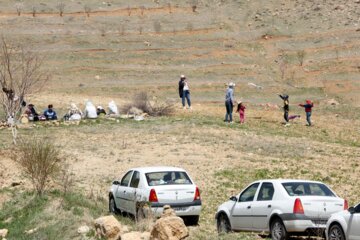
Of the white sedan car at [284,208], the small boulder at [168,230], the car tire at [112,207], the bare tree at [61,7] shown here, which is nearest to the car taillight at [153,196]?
the white sedan car at [284,208]

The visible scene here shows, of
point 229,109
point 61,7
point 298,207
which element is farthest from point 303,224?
point 61,7

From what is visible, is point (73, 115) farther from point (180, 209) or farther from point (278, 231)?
point (278, 231)

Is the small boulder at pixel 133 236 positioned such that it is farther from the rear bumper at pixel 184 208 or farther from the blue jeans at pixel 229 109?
the blue jeans at pixel 229 109

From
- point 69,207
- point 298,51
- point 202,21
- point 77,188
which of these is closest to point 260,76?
point 298,51

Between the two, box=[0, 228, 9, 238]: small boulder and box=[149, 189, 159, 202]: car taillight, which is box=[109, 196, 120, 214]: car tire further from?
box=[0, 228, 9, 238]: small boulder

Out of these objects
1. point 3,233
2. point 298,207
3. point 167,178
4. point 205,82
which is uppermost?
point 205,82

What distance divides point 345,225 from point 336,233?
0.42 metres

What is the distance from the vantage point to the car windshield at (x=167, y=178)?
61.5 feet

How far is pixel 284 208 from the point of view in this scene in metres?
15.0

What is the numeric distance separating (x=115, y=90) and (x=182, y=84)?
13.7 metres

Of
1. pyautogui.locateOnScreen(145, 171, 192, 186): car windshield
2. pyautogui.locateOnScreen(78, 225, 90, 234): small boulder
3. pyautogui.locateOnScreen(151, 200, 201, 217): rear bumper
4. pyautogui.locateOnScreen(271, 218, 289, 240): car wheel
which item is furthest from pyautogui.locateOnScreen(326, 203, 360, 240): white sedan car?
pyautogui.locateOnScreen(78, 225, 90, 234): small boulder

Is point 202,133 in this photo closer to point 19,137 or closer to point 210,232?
point 19,137

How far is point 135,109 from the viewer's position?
38594mm

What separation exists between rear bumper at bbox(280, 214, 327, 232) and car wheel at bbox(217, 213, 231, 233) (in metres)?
2.58
